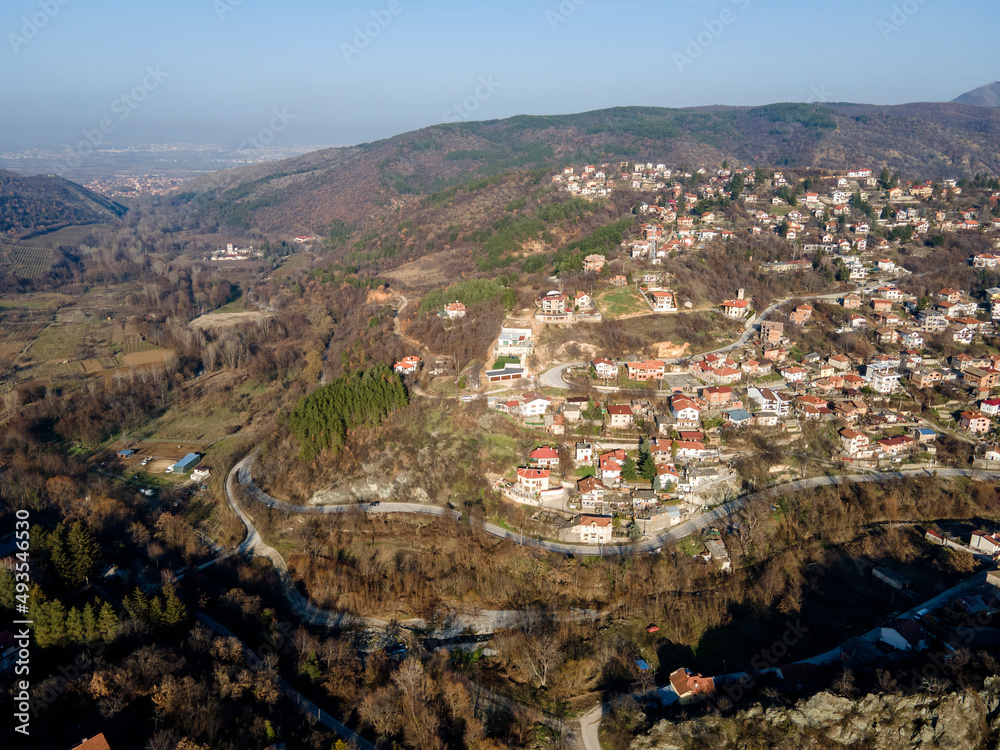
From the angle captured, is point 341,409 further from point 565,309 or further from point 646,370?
point 646,370

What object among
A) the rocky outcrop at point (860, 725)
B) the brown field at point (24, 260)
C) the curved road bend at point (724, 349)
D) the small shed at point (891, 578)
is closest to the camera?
the rocky outcrop at point (860, 725)

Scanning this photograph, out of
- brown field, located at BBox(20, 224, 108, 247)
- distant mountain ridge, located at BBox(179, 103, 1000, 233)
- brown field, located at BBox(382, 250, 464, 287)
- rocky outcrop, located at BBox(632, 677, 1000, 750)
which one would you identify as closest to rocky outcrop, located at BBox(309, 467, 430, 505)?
rocky outcrop, located at BBox(632, 677, 1000, 750)

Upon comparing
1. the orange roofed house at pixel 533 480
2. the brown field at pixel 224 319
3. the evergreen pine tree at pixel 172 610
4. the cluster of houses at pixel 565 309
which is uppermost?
the cluster of houses at pixel 565 309

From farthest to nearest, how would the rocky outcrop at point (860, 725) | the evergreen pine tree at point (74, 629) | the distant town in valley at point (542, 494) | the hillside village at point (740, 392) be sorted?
the hillside village at point (740, 392) → the evergreen pine tree at point (74, 629) → the distant town in valley at point (542, 494) → the rocky outcrop at point (860, 725)

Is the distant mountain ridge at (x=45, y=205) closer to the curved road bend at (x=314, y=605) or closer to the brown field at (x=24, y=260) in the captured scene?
the brown field at (x=24, y=260)

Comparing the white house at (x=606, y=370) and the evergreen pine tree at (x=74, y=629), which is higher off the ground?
the white house at (x=606, y=370)

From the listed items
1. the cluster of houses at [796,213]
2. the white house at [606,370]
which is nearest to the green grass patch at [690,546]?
the white house at [606,370]

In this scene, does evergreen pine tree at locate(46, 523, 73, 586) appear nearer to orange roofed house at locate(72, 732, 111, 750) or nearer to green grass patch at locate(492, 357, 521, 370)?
orange roofed house at locate(72, 732, 111, 750)

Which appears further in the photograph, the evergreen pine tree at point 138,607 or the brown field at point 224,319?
the brown field at point 224,319
